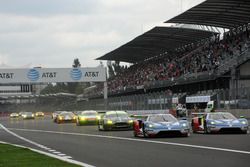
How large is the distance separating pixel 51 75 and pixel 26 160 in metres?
52.2

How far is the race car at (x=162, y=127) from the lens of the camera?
877 inches

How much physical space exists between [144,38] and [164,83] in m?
5.21

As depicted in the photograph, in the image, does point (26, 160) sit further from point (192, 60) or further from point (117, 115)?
point (192, 60)

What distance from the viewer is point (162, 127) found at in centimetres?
2241

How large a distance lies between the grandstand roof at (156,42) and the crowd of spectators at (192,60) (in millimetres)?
899

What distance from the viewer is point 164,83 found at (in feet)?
196

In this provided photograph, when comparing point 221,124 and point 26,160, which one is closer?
point 26,160

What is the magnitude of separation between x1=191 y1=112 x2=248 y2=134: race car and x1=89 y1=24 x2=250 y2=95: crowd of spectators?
76.8 ft

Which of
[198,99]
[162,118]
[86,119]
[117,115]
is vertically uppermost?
[198,99]

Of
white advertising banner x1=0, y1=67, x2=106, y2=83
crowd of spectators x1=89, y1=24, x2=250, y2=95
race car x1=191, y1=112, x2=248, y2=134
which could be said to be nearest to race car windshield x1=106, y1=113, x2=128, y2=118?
race car x1=191, y1=112, x2=248, y2=134

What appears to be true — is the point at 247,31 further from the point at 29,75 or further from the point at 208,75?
the point at 29,75

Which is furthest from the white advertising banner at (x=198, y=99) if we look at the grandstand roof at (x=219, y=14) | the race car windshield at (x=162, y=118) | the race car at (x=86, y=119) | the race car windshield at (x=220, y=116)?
the race car windshield at (x=162, y=118)

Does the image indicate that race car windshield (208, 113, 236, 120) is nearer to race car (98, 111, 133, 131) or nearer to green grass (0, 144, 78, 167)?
race car (98, 111, 133, 131)

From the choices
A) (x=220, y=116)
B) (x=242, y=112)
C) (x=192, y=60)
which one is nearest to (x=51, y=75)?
(x=192, y=60)
